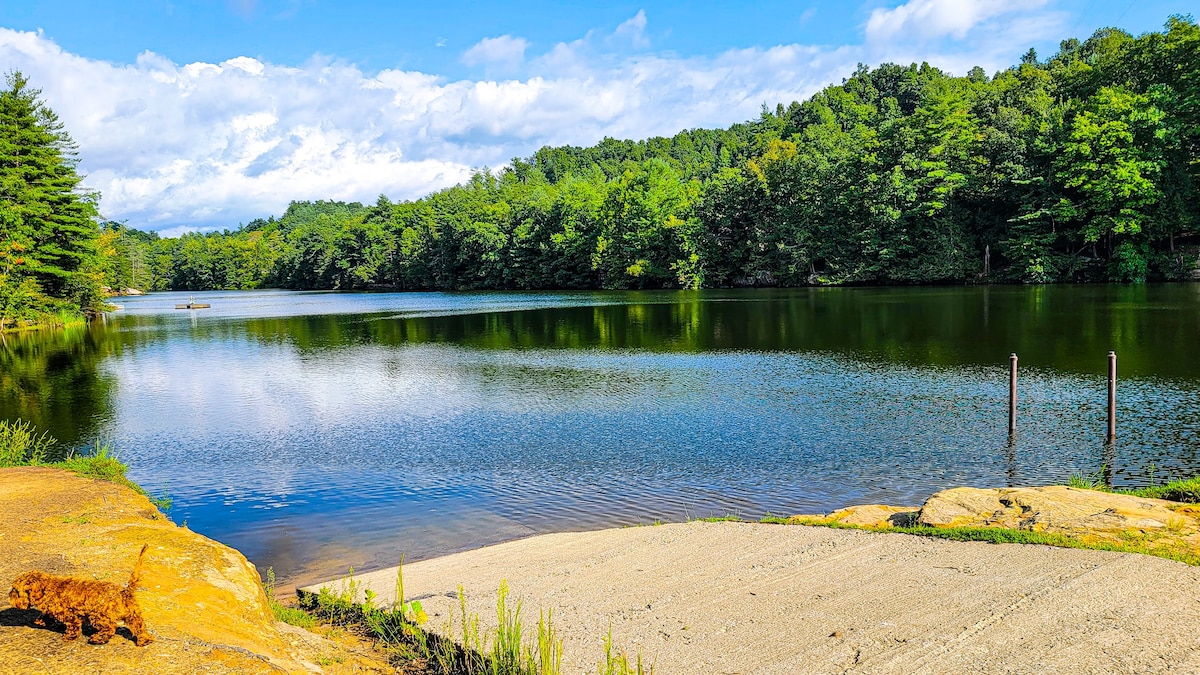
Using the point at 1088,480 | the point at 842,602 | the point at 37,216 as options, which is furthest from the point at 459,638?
the point at 37,216

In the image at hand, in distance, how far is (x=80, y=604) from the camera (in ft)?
17.2

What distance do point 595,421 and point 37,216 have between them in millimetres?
47913

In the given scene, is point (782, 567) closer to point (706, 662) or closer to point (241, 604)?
point (706, 662)

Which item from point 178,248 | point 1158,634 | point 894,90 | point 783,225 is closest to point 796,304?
point 783,225

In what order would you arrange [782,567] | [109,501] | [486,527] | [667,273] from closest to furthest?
[782,567], [109,501], [486,527], [667,273]

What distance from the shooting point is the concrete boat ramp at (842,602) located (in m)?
5.54

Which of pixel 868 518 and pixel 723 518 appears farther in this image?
pixel 723 518

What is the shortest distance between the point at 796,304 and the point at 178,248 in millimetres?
180356

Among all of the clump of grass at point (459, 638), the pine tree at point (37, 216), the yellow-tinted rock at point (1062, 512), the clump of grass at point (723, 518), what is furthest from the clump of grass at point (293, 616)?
the pine tree at point (37, 216)

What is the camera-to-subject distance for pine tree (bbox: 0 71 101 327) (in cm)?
4622

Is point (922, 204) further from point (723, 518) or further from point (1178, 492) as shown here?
point (723, 518)

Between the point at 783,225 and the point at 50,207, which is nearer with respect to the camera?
the point at 50,207

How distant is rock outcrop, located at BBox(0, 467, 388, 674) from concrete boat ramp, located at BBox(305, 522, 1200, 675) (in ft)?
4.66

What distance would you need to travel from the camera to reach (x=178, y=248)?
188 metres
